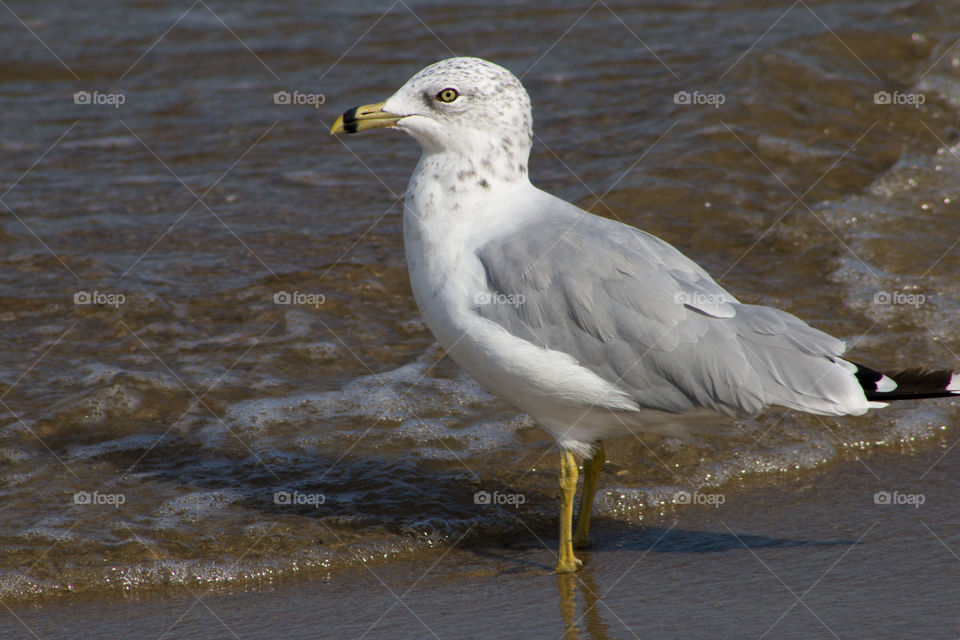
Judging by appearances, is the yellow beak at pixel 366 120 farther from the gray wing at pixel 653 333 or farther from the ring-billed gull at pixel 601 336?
the gray wing at pixel 653 333

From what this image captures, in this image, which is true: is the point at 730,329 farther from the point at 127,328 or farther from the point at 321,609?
the point at 127,328

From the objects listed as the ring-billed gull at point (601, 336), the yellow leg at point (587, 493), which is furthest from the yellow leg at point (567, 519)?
the yellow leg at point (587, 493)

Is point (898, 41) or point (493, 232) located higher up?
point (898, 41)

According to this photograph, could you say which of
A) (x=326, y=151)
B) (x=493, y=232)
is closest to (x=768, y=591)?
(x=493, y=232)

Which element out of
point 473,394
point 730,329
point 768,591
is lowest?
point 768,591

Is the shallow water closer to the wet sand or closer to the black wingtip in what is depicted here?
the wet sand

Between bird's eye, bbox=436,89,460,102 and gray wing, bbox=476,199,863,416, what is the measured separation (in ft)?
2.31

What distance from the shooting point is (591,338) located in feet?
14.3

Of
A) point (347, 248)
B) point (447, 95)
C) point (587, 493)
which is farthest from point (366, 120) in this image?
point (347, 248)

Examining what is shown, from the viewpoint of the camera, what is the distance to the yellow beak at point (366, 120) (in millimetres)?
4824

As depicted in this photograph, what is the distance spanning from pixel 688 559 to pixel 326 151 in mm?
5807

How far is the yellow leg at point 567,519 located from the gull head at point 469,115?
4.00 feet

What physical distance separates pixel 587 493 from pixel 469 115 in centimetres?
164

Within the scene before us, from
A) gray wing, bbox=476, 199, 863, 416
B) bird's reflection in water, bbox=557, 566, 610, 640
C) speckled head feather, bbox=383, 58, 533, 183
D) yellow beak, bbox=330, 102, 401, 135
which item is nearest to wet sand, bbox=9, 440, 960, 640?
bird's reflection in water, bbox=557, 566, 610, 640
